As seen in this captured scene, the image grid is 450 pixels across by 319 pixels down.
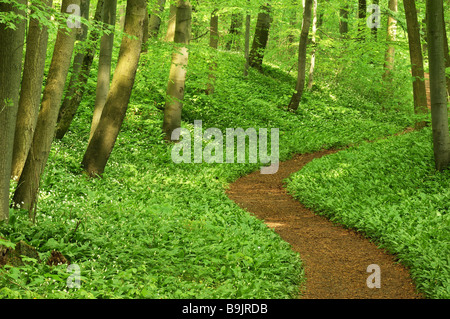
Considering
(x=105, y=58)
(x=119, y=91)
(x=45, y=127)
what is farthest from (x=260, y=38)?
(x=45, y=127)

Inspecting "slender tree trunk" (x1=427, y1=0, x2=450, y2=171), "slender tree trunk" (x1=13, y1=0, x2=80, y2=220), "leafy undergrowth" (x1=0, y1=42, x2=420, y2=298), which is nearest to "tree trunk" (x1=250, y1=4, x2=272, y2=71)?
"leafy undergrowth" (x1=0, y1=42, x2=420, y2=298)

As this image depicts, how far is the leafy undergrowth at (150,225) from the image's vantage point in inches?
215

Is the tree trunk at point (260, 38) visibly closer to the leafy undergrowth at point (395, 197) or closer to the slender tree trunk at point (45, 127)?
A: the leafy undergrowth at point (395, 197)

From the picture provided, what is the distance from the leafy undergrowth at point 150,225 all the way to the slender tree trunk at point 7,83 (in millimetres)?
673

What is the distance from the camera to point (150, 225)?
7664 millimetres

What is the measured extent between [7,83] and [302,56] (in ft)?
49.0

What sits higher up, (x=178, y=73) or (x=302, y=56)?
(x=302, y=56)

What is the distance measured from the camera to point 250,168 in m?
13.9

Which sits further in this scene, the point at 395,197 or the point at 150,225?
the point at 395,197

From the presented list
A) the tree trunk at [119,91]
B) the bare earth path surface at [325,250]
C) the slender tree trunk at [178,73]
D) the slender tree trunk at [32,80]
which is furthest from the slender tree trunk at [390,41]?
the slender tree trunk at [32,80]

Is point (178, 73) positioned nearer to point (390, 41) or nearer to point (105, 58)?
point (105, 58)

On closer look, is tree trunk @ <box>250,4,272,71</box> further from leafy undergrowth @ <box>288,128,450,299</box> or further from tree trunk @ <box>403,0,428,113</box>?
leafy undergrowth @ <box>288,128,450,299</box>

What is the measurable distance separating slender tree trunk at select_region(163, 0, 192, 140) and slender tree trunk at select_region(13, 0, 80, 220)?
20.8 feet

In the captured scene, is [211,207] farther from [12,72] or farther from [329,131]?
[329,131]
